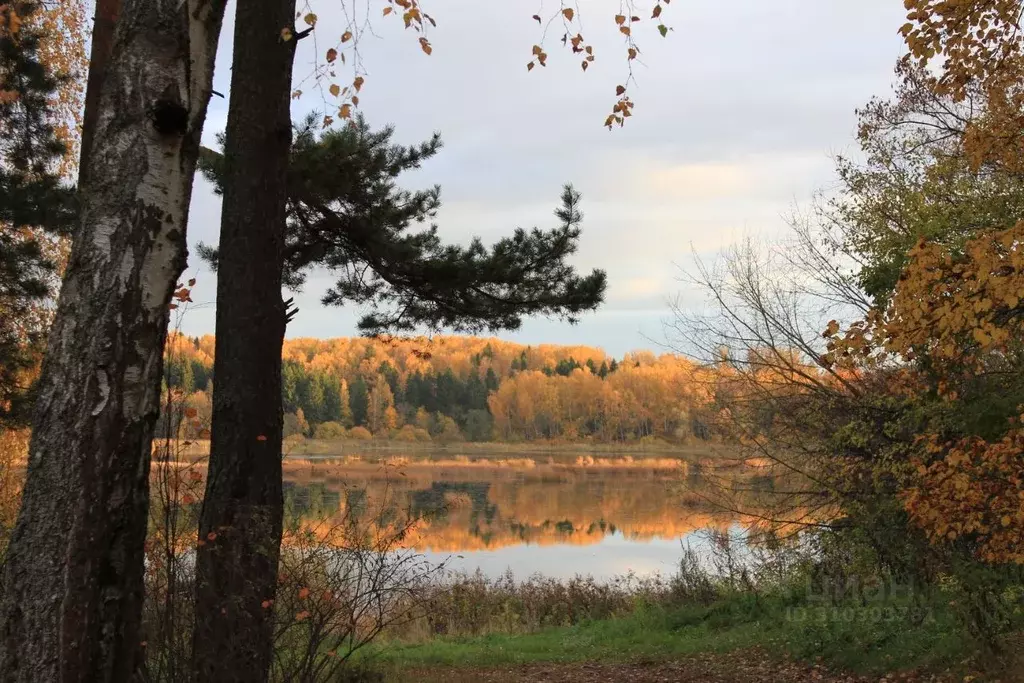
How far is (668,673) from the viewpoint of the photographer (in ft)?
25.6

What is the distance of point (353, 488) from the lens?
17.9 ft

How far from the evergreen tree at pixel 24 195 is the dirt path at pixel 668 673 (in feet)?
16.3

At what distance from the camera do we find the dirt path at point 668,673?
7.06 meters

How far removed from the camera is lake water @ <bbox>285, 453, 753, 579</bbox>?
9.42 meters

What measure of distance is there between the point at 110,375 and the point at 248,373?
6.18 feet

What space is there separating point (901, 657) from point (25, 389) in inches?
341

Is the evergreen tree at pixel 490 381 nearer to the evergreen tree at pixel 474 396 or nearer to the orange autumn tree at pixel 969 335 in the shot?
the evergreen tree at pixel 474 396

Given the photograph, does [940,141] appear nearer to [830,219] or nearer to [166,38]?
[830,219]

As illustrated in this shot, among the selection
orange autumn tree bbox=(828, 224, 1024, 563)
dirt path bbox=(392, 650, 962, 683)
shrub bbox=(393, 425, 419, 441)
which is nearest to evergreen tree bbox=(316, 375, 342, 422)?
shrub bbox=(393, 425, 419, 441)

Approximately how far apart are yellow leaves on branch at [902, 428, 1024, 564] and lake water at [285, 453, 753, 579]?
12.4 ft

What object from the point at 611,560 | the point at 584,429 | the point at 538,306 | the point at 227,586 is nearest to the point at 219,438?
the point at 227,586

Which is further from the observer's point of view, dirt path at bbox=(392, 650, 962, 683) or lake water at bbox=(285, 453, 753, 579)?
lake water at bbox=(285, 453, 753, 579)

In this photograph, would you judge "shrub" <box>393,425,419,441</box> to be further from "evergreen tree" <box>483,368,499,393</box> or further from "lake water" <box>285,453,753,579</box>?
"lake water" <box>285,453,753,579</box>

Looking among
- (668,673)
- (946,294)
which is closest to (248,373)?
(946,294)
